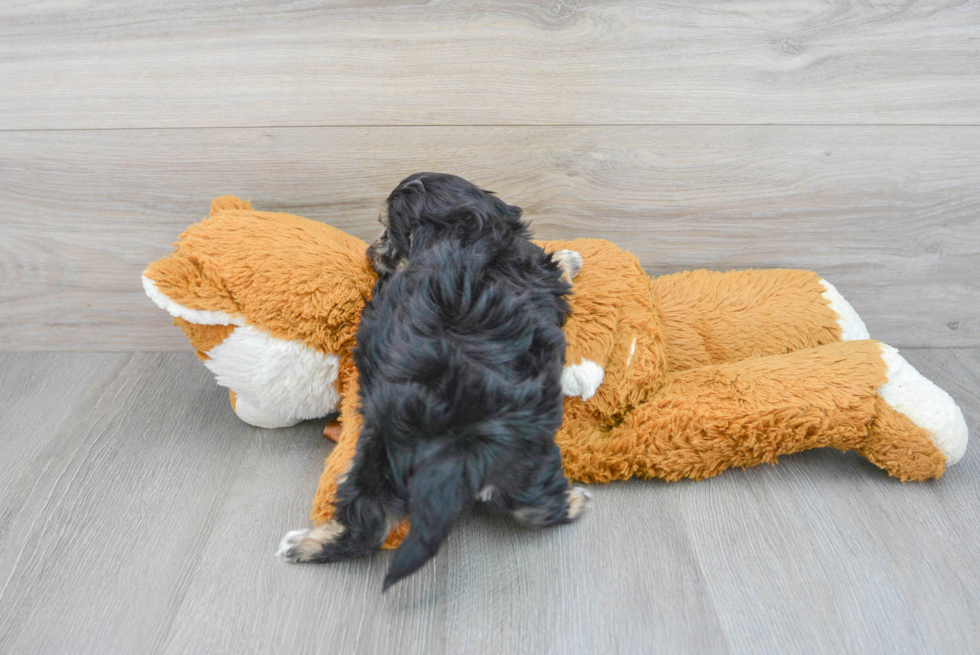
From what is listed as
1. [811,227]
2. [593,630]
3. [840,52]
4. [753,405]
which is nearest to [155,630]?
[593,630]

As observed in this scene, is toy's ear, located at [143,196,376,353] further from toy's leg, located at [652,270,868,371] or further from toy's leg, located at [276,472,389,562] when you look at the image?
toy's leg, located at [652,270,868,371]

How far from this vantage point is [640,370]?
0.94 metres

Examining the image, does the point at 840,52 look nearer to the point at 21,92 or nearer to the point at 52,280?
the point at 21,92

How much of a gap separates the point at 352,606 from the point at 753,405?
2.00 ft

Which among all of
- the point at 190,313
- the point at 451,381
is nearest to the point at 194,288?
the point at 190,313

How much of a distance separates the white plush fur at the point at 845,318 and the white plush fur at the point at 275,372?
2.76 ft

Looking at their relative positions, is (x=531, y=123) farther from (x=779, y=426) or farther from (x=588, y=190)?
(x=779, y=426)

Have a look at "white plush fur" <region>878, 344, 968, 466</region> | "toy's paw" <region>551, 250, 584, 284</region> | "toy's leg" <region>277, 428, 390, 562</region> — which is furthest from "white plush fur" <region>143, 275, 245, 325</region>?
"white plush fur" <region>878, 344, 968, 466</region>

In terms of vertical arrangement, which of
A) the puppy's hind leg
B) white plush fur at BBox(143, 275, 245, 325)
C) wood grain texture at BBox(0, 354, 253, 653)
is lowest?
wood grain texture at BBox(0, 354, 253, 653)

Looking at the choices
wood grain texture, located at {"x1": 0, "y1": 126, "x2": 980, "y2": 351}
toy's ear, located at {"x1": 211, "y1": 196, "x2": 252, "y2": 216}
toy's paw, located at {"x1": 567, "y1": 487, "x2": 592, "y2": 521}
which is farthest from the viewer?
wood grain texture, located at {"x1": 0, "y1": 126, "x2": 980, "y2": 351}

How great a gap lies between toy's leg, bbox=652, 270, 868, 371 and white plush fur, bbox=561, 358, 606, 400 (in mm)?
196

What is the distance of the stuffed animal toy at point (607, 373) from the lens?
2.95 ft

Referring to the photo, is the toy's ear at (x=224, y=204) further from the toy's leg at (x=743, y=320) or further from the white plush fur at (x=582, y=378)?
the toy's leg at (x=743, y=320)

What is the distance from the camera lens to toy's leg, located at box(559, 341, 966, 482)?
90 centimetres
